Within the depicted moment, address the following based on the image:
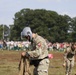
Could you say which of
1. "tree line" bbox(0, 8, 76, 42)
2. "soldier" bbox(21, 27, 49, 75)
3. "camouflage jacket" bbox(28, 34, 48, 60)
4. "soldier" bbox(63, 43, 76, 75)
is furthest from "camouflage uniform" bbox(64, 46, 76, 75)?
"tree line" bbox(0, 8, 76, 42)

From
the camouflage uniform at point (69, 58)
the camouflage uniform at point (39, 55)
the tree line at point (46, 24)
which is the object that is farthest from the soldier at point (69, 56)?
the tree line at point (46, 24)

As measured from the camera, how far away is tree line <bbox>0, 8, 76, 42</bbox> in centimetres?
11069

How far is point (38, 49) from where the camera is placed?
998 cm

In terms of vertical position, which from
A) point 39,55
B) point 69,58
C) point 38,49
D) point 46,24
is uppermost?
point 46,24

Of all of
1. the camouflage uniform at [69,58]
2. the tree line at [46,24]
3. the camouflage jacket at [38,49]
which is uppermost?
the tree line at [46,24]

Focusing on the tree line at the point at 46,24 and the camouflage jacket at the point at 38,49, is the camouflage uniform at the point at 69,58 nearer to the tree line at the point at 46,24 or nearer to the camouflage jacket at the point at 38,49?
the camouflage jacket at the point at 38,49

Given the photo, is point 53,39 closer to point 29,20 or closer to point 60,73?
point 29,20

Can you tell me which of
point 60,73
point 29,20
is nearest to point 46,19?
point 29,20

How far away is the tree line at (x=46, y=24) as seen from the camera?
110688mm

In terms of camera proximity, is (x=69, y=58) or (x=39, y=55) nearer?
(x=39, y=55)

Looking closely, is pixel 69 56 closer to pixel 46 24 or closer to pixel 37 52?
pixel 37 52

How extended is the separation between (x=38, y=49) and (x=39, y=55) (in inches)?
6.1

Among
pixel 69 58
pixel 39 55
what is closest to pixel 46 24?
pixel 69 58

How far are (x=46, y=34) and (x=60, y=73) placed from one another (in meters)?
86.4
